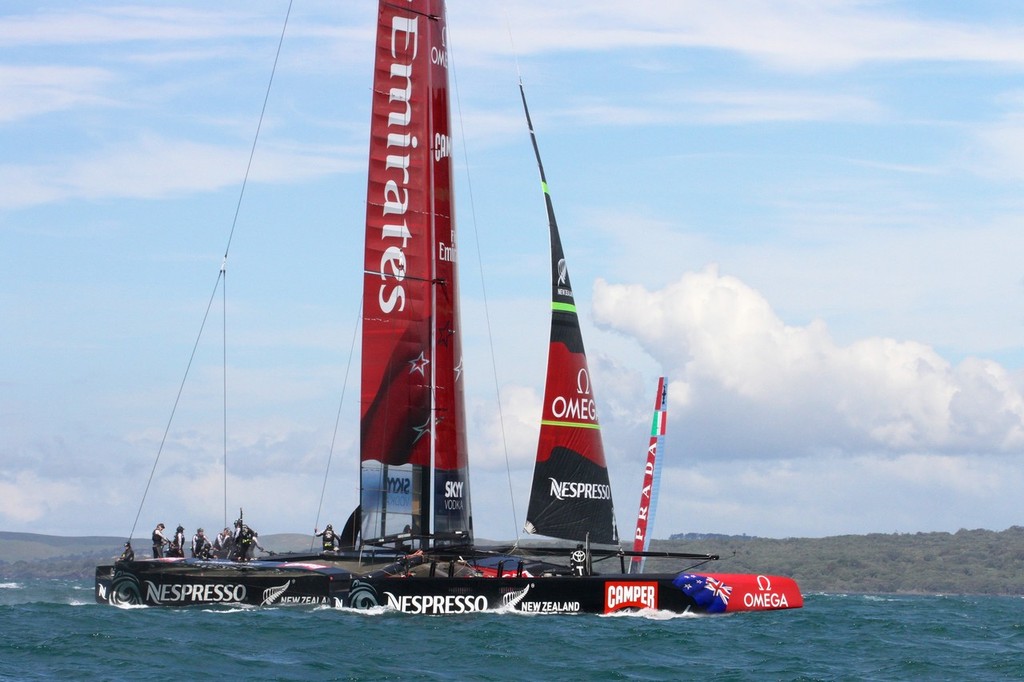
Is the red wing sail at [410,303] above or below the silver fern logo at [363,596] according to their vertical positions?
above

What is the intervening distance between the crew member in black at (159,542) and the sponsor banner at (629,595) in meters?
11.3

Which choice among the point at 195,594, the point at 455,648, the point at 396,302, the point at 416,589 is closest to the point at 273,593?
the point at 195,594

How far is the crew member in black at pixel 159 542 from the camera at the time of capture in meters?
35.4

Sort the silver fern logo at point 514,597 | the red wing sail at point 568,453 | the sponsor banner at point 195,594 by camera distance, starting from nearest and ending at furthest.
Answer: the silver fern logo at point 514,597
the sponsor banner at point 195,594
the red wing sail at point 568,453

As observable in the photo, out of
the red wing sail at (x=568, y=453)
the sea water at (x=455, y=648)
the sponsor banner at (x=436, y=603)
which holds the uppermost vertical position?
the red wing sail at (x=568, y=453)

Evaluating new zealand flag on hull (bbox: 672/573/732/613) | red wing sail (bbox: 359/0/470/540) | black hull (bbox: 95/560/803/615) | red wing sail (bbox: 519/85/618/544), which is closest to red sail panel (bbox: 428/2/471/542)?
red wing sail (bbox: 359/0/470/540)

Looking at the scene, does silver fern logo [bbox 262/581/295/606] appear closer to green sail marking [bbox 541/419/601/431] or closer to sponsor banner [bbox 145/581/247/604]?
sponsor banner [bbox 145/581/247/604]

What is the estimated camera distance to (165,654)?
23.9 m

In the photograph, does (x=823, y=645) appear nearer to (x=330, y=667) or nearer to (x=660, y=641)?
(x=660, y=641)

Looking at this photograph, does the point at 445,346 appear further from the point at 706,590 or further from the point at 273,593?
the point at 706,590

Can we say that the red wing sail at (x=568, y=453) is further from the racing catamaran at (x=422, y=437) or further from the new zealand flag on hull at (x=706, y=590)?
the new zealand flag on hull at (x=706, y=590)

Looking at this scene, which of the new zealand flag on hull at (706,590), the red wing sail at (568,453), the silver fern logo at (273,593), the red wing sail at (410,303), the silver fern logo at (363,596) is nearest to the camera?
the silver fern logo at (363,596)

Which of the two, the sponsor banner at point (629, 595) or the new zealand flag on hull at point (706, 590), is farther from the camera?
the new zealand flag on hull at point (706, 590)

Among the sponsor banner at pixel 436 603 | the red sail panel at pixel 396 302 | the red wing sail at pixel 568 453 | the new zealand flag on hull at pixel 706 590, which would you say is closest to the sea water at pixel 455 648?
the sponsor banner at pixel 436 603
